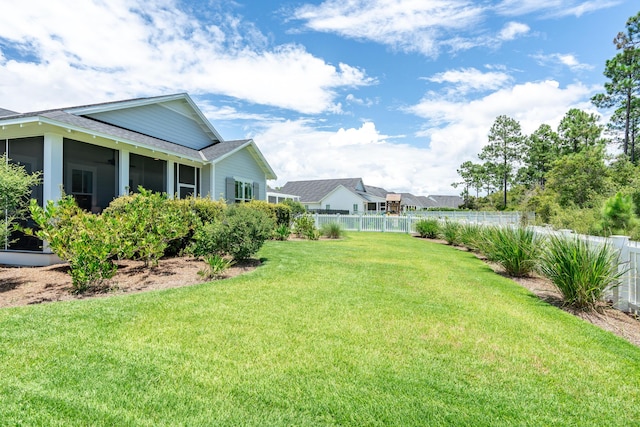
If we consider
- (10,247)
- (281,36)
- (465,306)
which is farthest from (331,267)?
(281,36)

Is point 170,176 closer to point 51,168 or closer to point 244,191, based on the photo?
point 51,168

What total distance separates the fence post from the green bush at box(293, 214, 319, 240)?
11.3 metres

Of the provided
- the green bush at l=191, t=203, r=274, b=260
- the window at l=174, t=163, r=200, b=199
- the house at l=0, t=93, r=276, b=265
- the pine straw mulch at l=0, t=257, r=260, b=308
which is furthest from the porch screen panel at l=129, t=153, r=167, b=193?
the green bush at l=191, t=203, r=274, b=260

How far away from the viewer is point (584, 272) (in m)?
5.14

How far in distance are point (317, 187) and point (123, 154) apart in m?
38.5

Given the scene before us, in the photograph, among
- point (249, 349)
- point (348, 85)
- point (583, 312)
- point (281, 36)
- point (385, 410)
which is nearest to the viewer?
point (385, 410)

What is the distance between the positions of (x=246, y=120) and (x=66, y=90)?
9.79 m

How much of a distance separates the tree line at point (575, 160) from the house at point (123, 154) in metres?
14.8

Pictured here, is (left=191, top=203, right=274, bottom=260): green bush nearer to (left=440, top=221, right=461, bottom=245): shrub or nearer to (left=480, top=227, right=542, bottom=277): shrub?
(left=480, top=227, right=542, bottom=277): shrub

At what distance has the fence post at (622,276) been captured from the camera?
16.9 feet

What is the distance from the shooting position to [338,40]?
14992 mm

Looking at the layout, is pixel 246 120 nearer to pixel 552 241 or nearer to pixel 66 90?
pixel 66 90

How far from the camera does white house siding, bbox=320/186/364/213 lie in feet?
151

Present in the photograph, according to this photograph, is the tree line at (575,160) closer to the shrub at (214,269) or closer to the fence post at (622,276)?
the fence post at (622,276)
